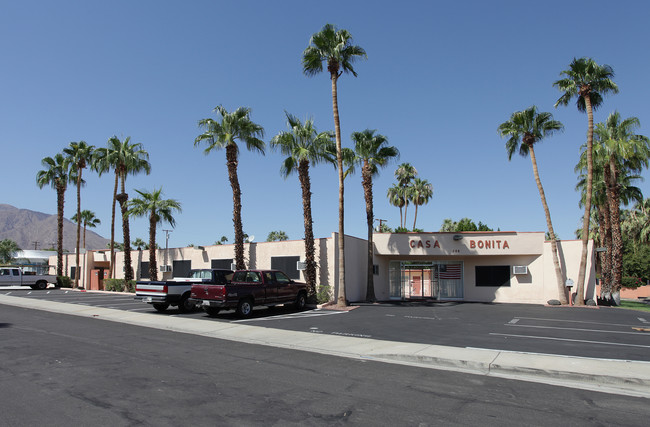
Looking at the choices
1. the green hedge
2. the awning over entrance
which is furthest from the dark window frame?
the green hedge

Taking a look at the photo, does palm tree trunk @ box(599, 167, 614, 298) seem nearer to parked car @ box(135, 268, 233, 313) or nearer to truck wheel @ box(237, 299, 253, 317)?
truck wheel @ box(237, 299, 253, 317)

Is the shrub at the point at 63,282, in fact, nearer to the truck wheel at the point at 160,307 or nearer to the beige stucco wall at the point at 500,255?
the truck wheel at the point at 160,307

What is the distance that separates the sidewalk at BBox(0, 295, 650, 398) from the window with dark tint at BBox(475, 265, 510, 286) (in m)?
17.5

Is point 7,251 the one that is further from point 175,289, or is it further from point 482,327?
point 482,327

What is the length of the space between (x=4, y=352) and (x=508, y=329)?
13.7m

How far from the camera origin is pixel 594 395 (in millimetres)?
7000

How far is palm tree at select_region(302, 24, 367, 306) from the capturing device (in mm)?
22409

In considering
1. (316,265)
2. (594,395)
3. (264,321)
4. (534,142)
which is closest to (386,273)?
(316,265)

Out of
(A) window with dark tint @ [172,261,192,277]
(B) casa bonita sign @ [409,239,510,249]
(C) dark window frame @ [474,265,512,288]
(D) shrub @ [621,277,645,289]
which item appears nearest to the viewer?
(B) casa bonita sign @ [409,239,510,249]

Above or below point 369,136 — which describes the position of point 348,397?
below

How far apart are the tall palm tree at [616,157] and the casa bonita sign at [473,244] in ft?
22.2

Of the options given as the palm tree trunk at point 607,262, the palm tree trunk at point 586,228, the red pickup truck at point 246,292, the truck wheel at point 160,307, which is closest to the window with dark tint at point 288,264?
the red pickup truck at point 246,292

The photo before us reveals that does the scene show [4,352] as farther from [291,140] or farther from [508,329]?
[291,140]

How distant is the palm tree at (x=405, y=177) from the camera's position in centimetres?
5262
